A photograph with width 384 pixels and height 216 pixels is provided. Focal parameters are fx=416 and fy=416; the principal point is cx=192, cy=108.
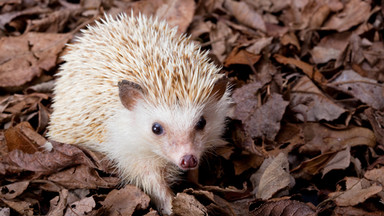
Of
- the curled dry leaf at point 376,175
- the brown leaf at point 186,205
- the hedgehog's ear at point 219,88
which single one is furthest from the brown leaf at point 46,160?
the curled dry leaf at point 376,175

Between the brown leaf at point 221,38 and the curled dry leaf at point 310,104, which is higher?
the brown leaf at point 221,38

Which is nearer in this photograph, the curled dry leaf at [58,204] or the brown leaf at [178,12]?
the curled dry leaf at [58,204]

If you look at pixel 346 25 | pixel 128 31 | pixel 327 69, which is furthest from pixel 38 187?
pixel 346 25

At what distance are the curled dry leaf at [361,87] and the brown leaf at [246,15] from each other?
1.20 metres

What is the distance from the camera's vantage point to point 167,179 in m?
3.45

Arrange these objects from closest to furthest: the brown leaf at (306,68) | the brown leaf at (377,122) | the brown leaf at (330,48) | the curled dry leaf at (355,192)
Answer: the curled dry leaf at (355,192), the brown leaf at (377,122), the brown leaf at (306,68), the brown leaf at (330,48)

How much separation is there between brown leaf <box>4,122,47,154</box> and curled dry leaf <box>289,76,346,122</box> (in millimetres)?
2301

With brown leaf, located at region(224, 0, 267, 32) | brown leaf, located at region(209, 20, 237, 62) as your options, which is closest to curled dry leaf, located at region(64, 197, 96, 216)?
brown leaf, located at region(209, 20, 237, 62)

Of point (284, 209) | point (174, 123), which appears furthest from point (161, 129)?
point (284, 209)

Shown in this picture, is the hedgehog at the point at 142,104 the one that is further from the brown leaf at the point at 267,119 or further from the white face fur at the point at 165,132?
the brown leaf at the point at 267,119

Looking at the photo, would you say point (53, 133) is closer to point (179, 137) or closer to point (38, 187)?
point (38, 187)

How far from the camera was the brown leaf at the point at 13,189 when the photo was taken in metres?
3.18

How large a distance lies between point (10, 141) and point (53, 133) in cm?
36

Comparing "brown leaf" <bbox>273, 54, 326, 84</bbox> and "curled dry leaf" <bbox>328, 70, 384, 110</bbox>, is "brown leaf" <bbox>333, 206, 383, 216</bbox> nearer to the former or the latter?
"curled dry leaf" <bbox>328, 70, 384, 110</bbox>
